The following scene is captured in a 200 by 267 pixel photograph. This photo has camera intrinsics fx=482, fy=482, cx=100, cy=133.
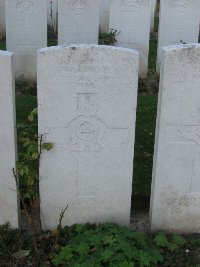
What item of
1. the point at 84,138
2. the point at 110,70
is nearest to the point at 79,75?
the point at 110,70

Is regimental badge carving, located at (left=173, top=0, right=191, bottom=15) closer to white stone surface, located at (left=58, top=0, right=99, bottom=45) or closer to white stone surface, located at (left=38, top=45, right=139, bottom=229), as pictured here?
white stone surface, located at (left=58, top=0, right=99, bottom=45)

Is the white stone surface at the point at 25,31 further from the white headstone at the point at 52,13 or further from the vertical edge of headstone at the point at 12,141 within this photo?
the vertical edge of headstone at the point at 12,141

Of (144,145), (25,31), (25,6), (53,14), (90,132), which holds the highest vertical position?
(25,6)

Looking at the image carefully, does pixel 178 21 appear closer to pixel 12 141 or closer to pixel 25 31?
pixel 25 31

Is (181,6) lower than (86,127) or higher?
higher

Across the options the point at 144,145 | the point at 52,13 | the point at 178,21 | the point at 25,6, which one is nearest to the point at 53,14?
the point at 52,13

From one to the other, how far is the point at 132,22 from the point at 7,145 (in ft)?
16.3

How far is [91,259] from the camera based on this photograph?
3617mm

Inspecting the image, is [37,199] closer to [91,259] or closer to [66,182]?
[66,182]

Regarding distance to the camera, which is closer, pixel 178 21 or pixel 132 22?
pixel 132 22

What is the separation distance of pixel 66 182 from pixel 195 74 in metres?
1.39

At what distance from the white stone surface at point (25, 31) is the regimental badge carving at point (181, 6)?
2.24 m

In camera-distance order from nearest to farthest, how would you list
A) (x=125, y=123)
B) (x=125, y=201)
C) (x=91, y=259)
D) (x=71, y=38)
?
(x=91, y=259) < (x=125, y=123) < (x=125, y=201) < (x=71, y=38)

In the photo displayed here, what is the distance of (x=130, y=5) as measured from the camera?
8.08 meters
